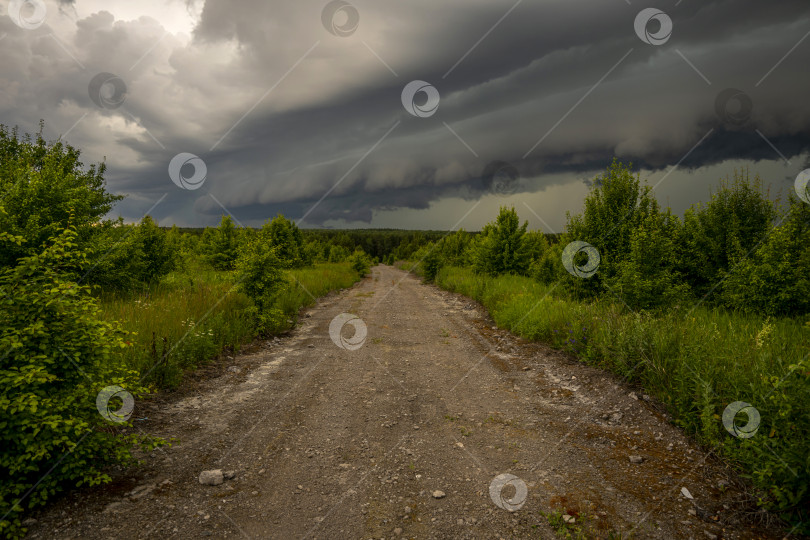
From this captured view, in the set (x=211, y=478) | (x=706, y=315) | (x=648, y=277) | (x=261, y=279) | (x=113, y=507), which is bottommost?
(x=113, y=507)

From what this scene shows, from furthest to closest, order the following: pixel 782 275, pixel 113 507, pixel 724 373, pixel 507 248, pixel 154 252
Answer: pixel 507 248 → pixel 154 252 → pixel 782 275 → pixel 724 373 → pixel 113 507

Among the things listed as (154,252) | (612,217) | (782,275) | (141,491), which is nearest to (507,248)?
(612,217)

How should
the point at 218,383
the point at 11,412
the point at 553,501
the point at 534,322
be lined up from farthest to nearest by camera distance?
the point at 534,322 < the point at 218,383 < the point at 553,501 < the point at 11,412

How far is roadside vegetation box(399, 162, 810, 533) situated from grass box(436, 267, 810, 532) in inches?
0.6

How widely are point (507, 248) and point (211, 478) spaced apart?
2099cm

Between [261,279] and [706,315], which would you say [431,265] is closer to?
[261,279]

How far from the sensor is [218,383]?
6.62 meters

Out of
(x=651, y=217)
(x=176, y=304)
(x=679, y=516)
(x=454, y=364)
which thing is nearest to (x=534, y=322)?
(x=454, y=364)

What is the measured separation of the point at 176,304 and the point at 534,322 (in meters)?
9.35

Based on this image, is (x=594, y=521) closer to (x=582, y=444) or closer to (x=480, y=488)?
(x=480, y=488)

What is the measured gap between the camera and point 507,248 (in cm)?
2270

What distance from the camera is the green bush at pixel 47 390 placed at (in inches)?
118

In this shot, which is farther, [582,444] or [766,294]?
[766,294]

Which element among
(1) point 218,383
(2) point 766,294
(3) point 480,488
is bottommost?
(1) point 218,383
